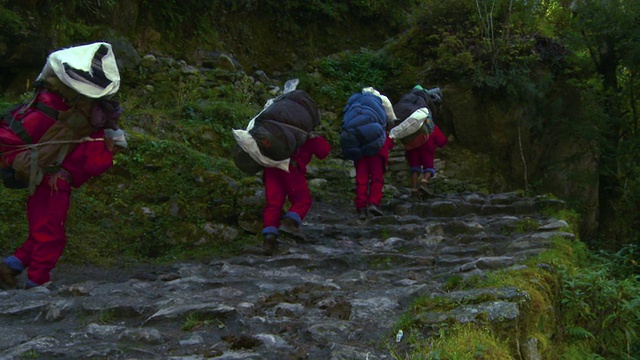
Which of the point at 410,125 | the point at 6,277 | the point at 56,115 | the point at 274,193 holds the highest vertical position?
the point at 56,115

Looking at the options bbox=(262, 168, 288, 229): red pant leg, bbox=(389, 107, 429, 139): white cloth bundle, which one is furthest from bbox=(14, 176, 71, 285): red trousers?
bbox=(389, 107, 429, 139): white cloth bundle

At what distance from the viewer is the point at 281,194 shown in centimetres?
654

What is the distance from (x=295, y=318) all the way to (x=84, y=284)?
187cm

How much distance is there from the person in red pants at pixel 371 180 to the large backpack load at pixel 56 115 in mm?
3863

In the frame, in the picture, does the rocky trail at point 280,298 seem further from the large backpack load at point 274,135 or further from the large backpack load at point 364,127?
the large backpack load at point 364,127

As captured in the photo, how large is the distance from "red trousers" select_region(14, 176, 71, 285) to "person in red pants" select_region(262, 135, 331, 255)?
6.60 feet

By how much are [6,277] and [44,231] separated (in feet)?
1.58

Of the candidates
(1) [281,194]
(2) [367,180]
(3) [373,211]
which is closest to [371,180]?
(2) [367,180]

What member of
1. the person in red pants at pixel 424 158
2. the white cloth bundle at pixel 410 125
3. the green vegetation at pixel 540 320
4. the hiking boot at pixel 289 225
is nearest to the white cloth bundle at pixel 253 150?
the hiking boot at pixel 289 225

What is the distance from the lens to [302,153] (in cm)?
686

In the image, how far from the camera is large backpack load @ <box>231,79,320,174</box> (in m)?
6.23

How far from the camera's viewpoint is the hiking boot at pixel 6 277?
4938mm

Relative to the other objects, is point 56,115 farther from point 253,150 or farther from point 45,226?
point 253,150

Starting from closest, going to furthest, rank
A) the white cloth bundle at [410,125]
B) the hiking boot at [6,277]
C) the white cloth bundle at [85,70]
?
the white cloth bundle at [85,70]
the hiking boot at [6,277]
the white cloth bundle at [410,125]
